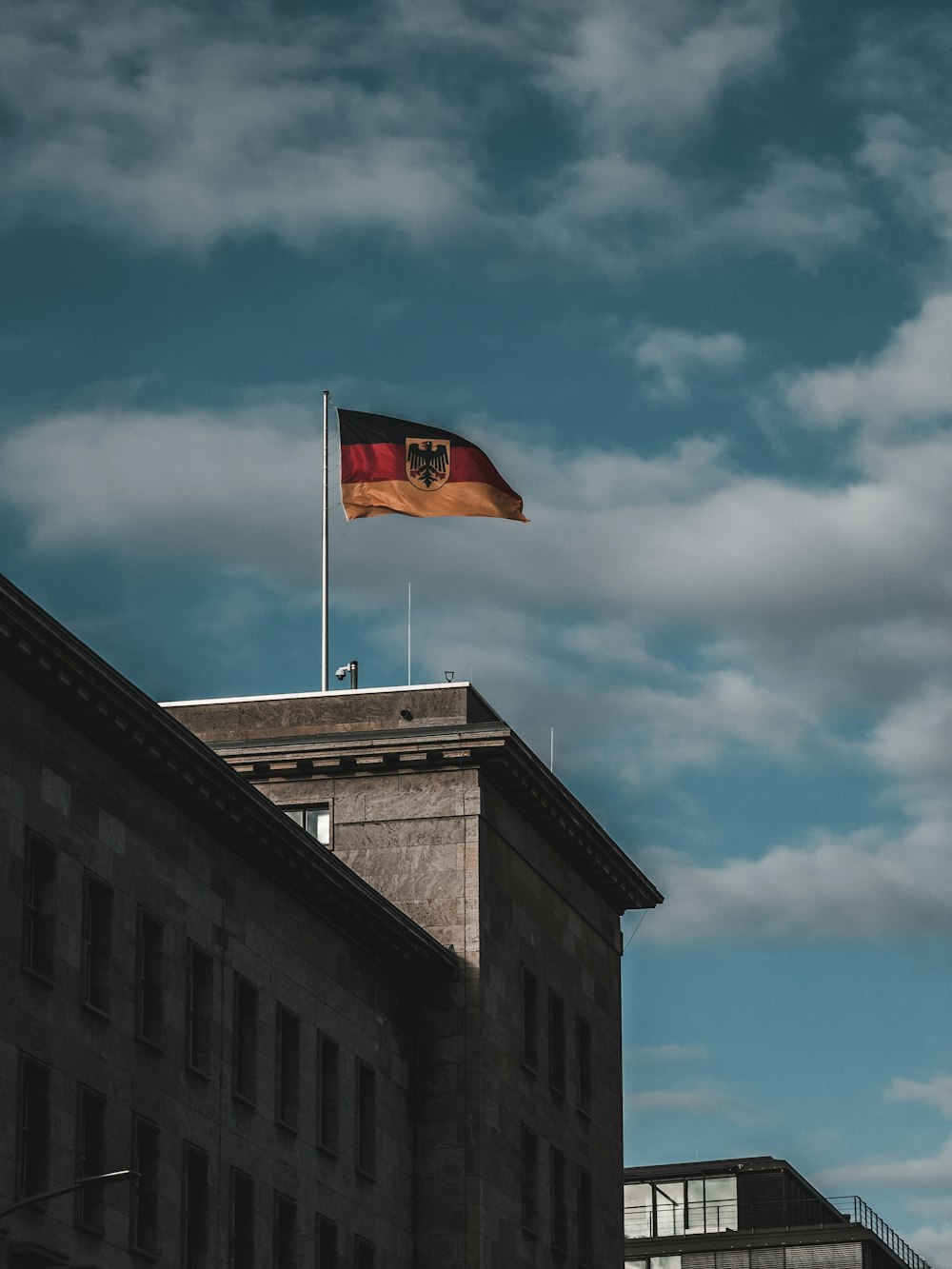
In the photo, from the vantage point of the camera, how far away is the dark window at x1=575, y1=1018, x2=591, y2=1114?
69000mm

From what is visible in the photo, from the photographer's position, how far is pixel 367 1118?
192 ft

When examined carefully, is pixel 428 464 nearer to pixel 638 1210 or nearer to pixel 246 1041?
pixel 246 1041

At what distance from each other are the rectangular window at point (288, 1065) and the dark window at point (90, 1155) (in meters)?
8.21

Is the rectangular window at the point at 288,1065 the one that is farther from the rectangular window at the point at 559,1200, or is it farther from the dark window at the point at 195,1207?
the rectangular window at the point at 559,1200

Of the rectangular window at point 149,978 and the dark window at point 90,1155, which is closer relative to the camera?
the dark window at point 90,1155

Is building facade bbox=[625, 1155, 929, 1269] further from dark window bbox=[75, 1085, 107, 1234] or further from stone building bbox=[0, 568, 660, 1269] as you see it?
dark window bbox=[75, 1085, 107, 1234]

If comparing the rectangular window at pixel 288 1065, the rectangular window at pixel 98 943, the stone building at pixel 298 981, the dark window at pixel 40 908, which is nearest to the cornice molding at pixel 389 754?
the stone building at pixel 298 981

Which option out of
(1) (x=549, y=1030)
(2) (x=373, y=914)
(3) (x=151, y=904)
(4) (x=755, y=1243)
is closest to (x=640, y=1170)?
(4) (x=755, y=1243)

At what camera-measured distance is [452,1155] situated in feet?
200

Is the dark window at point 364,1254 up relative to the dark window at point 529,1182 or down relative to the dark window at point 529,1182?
down

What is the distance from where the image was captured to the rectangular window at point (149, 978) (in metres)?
48.1

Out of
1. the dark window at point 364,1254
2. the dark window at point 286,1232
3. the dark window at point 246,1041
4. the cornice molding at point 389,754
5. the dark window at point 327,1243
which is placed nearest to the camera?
the dark window at point 246,1041

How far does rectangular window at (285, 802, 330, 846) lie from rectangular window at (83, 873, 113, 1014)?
54.9 feet

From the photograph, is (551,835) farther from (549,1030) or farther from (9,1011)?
(9,1011)
